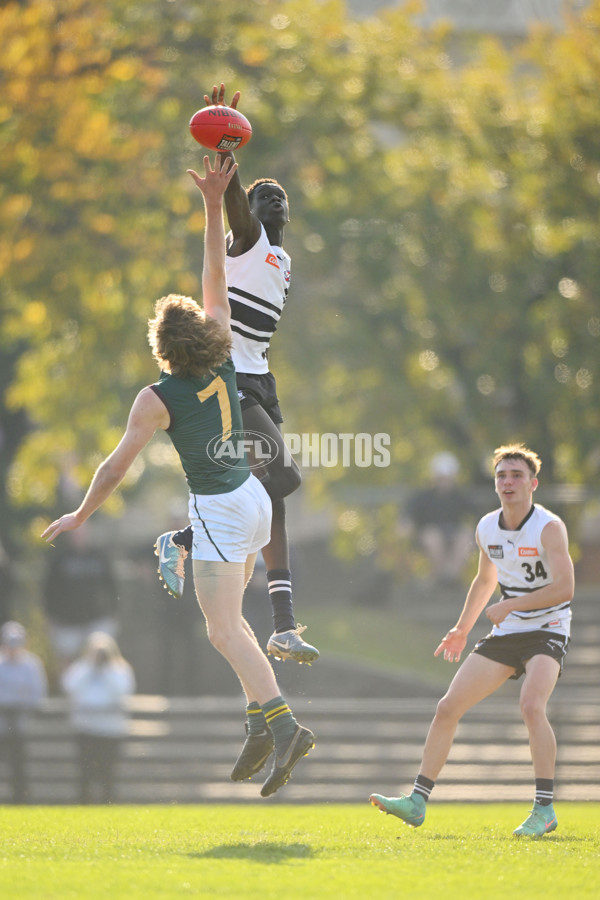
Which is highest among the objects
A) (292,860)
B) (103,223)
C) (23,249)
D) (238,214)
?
(103,223)

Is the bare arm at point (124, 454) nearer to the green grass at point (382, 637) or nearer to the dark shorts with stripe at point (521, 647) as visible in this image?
the dark shorts with stripe at point (521, 647)

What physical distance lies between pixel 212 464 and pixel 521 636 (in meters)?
1.94

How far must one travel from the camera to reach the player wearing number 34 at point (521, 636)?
6.46 m

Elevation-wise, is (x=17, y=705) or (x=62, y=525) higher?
(x=62, y=525)

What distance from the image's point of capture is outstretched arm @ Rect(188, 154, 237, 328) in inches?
233

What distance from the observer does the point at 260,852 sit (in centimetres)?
573

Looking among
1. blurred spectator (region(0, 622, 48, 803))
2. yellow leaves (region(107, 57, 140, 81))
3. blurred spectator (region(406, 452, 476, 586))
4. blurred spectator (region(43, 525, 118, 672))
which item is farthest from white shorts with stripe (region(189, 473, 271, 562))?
yellow leaves (region(107, 57, 140, 81))

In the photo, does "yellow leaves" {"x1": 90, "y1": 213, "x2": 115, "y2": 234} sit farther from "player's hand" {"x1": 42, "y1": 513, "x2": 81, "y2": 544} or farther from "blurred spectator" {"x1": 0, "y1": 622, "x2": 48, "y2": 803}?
"player's hand" {"x1": 42, "y1": 513, "x2": 81, "y2": 544}

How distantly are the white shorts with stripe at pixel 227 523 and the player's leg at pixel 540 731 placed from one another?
5.49 feet

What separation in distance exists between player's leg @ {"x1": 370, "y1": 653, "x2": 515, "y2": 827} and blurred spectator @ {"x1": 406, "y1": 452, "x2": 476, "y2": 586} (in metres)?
8.82

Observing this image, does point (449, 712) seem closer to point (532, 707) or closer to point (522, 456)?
point (532, 707)

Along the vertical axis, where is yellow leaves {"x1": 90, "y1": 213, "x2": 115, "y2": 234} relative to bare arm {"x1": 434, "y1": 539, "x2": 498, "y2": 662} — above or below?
above

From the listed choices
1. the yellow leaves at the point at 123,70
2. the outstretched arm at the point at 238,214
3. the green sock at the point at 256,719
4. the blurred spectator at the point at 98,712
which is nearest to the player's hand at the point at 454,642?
the green sock at the point at 256,719

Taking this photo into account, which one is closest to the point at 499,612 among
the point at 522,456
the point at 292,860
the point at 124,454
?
the point at 522,456
